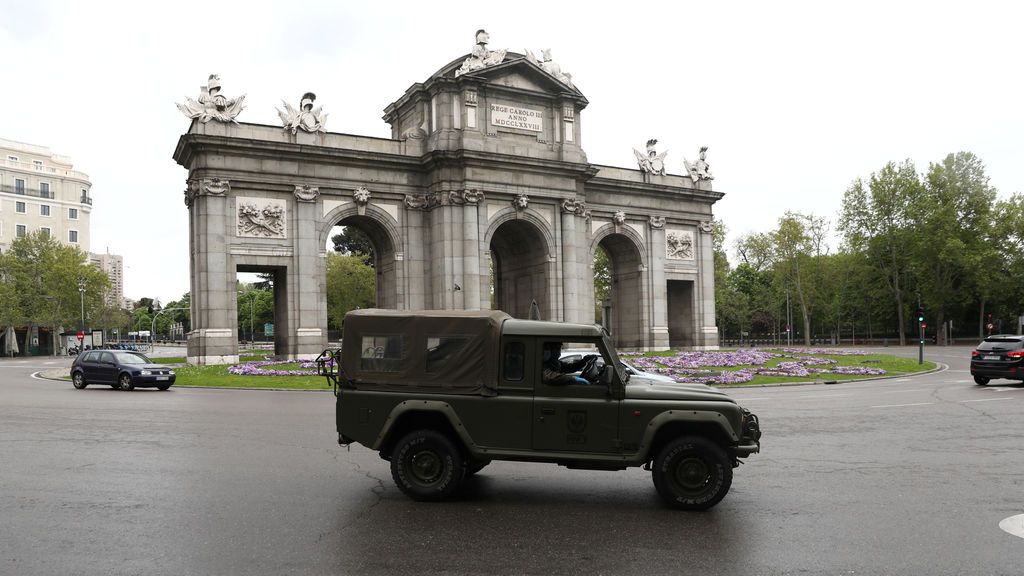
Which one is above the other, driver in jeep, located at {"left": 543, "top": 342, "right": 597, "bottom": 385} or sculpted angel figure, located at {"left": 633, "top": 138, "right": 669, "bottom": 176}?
sculpted angel figure, located at {"left": 633, "top": 138, "right": 669, "bottom": 176}

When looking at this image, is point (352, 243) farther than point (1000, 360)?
Yes

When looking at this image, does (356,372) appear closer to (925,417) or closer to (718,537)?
(718,537)

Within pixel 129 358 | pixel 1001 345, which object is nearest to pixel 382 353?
pixel 129 358

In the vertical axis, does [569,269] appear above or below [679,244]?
below

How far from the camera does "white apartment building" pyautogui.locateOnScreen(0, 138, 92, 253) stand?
85.4 metres

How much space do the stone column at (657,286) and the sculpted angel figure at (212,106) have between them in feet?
84.7

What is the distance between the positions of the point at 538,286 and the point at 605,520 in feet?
117

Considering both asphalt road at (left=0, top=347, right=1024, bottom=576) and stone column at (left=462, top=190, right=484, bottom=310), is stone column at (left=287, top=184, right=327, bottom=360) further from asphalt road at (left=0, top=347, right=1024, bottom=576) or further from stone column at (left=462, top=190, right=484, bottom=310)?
asphalt road at (left=0, top=347, right=1024, bottom=576)

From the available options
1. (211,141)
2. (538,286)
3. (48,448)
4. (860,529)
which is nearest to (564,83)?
(538,286)

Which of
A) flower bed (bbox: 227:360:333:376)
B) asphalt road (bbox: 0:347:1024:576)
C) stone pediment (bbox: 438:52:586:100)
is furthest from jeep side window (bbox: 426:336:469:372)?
stone pediment (bbox: 438:52:586:100)

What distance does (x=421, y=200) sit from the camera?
1570 inches

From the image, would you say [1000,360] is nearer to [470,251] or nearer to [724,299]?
[470,251]

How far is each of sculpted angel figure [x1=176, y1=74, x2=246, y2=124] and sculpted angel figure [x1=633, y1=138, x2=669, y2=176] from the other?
24.8m

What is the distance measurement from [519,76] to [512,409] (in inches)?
1366
